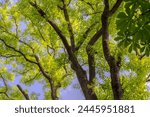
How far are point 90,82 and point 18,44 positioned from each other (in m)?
4.96

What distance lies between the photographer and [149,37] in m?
4.00

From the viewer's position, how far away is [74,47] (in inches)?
533

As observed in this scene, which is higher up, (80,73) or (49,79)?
(49,79)

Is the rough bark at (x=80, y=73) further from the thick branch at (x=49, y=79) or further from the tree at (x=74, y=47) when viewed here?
the thick branch at (x=49, y=79)

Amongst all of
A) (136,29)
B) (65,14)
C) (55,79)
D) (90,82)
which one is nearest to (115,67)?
(90,82)

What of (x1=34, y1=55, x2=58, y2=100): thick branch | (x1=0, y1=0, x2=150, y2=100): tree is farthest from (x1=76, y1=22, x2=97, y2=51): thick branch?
(x1=34, y1=55, x2=58, y2=100): thick branch

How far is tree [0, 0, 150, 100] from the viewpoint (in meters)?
11.5

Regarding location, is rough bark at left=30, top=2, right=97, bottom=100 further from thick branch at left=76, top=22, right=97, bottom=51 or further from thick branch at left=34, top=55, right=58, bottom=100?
thick branch at left=34, top=55, right=58, bottom=100

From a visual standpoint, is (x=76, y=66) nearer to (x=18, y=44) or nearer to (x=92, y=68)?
(x=92, y=68)

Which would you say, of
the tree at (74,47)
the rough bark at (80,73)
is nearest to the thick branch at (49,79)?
the tree at (74,47)

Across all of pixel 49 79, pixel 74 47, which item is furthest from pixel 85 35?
pixel 49 79

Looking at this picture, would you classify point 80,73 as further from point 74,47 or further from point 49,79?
point 49,79

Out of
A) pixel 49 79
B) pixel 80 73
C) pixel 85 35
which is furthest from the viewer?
pixel 49 79

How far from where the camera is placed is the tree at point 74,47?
11453mm
